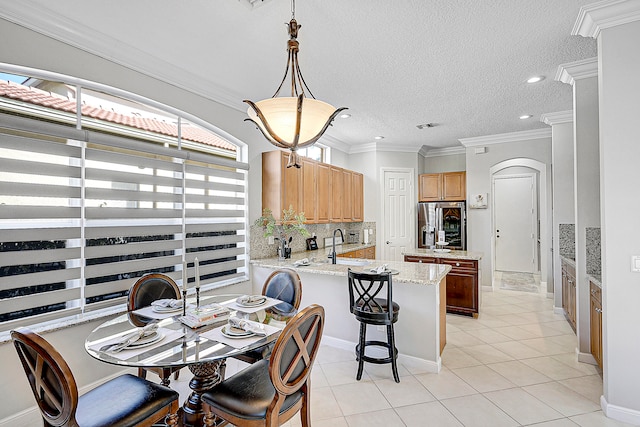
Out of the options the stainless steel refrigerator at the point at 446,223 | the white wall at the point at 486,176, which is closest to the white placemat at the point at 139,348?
the stainless steel refrigerator at the point at 446,223

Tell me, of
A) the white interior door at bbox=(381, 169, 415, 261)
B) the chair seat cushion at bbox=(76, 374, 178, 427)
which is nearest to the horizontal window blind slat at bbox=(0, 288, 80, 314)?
the chair seat cushion at bbox=(76, 374, 178, 427)

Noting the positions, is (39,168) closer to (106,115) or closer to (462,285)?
(106,115)

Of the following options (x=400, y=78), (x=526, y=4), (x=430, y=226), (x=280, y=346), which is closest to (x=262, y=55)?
(x=400, y=78)

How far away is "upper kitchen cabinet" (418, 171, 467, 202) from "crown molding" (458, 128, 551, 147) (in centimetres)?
63

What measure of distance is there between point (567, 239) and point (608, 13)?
317cm

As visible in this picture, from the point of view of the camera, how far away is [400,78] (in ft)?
11.1

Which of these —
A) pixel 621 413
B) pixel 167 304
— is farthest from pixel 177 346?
pixel 621 413

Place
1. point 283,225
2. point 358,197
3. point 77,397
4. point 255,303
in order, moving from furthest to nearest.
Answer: point 358,197 → point 283,225 → point 255,303 → point 77,397

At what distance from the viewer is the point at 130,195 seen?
2859 mm

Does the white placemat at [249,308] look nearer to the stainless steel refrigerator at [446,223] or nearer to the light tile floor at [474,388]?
the light tile floor at [474,388]

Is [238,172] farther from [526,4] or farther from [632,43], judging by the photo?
[632,43]

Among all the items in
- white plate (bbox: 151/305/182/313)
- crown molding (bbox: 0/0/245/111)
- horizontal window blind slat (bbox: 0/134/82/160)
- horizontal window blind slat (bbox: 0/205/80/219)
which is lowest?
white plate (bbox: 151/305/182/313)

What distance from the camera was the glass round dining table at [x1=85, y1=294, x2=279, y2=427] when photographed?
5.16ft

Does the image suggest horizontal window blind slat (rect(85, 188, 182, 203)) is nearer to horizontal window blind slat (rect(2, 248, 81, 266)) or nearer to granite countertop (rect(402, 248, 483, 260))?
horizontal window blind slat (rect(2, 248, 81, 266))
